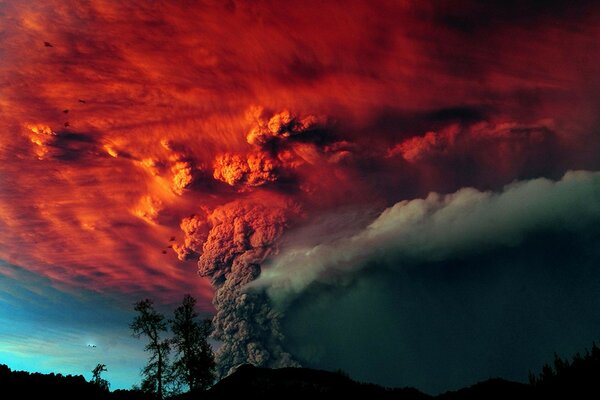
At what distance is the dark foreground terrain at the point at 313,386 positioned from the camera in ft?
97.0

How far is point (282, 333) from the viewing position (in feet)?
516

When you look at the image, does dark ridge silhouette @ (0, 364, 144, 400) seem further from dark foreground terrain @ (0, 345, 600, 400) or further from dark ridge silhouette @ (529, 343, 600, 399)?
dark ridge silhouette @ (529, 343, 600, 399)

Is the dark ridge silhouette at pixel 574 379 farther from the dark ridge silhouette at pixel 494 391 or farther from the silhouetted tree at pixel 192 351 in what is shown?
the silhouetted tree at pixel 192 351

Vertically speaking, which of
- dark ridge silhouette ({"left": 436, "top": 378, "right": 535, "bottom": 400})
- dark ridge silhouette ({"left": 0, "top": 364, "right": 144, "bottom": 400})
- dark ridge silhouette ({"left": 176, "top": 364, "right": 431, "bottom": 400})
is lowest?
dark ridge silhouette ({"left": 436, "top": 378, "right": 535, "bottom": 400})

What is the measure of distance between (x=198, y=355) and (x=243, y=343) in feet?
324

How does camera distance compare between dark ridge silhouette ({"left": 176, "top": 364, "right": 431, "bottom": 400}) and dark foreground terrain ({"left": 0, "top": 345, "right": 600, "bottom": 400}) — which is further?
dark ridge silhouette ({"left": 176, "top": 364, "right": 431, "bottom": 400})

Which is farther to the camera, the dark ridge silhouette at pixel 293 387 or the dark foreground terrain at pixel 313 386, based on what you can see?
the dark ridge silhouette at pixel 293 387

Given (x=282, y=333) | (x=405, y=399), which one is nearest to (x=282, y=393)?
(x=405, y=399)

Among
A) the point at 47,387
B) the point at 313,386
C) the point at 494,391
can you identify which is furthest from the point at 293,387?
the point at 47,387

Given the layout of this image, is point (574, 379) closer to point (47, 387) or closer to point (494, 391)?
point (494, 391)

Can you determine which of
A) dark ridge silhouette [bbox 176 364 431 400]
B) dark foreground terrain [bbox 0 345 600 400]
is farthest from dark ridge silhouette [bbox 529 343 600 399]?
dark ridge silhouette [bbox 176 364 431 400]

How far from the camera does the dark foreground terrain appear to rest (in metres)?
29.6

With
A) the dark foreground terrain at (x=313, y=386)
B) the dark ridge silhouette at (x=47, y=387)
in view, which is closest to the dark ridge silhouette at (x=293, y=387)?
the dark foreground terrain at (x=313, y=386)

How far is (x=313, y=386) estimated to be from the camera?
3288 cm
